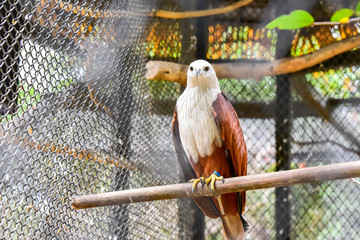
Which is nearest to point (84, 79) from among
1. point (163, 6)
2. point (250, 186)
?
point (250, 186)

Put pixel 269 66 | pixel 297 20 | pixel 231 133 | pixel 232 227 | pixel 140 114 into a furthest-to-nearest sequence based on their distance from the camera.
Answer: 1. pixel 269 66
2. pixel 140 114
3. pixel 232 227
4. pixel 231 133
5. pixel 297 20

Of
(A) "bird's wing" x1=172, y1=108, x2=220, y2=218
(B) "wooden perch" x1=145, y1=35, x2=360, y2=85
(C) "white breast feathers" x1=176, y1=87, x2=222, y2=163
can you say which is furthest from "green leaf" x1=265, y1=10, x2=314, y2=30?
(B) "wooden perch" x1=145, y1=35, x2=360, y2=85

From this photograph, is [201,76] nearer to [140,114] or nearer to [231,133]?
[231,133]

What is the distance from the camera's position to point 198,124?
5.87ft

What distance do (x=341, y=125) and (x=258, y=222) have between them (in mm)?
862

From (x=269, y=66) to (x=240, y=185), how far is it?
1490 mm

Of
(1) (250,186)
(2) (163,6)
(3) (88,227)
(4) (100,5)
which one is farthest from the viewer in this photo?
(2) (163,6)

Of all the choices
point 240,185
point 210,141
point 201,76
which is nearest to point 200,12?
point 201,76

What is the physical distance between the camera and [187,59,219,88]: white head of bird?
6.18 ft

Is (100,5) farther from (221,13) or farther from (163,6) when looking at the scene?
(221,13)

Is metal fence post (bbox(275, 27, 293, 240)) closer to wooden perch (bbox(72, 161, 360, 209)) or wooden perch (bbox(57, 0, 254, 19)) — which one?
wooden perch (bbox(57, 0, 254, 19))

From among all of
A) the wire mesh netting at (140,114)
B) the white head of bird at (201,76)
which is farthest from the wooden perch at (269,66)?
the white head of bird at (201,76)

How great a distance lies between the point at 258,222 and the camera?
268 cm

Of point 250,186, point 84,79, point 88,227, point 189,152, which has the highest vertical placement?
point 84,79
